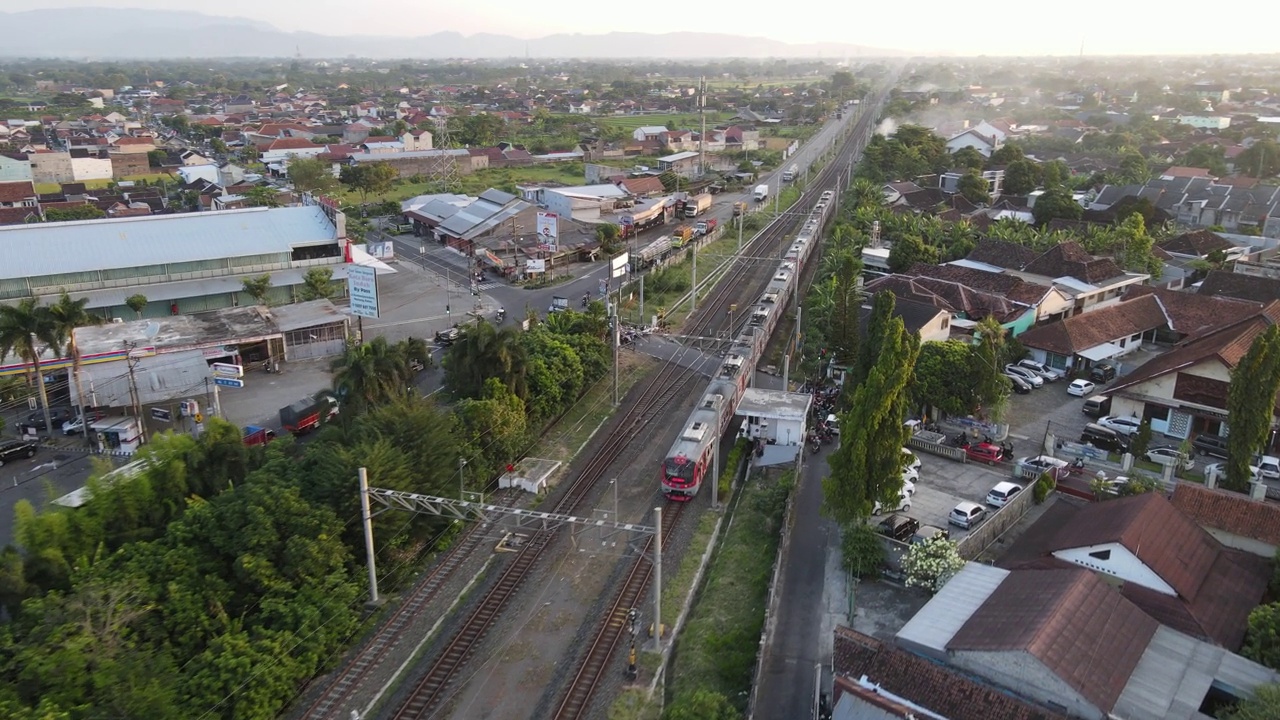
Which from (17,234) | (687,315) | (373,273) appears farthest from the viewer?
(687,315)

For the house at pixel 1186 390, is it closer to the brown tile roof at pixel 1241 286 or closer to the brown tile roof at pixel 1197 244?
the brown tile roof at pixel 1241 286

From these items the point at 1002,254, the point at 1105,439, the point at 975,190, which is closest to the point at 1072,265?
the point at 1002,254

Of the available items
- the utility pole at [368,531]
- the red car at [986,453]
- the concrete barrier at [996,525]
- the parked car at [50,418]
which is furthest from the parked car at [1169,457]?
the parked car at [50,418]

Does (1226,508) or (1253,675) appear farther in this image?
(1226,508)

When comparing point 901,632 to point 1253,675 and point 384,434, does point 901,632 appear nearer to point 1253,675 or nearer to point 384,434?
point 1253,675

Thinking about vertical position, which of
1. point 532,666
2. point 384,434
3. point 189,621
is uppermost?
point 384,434

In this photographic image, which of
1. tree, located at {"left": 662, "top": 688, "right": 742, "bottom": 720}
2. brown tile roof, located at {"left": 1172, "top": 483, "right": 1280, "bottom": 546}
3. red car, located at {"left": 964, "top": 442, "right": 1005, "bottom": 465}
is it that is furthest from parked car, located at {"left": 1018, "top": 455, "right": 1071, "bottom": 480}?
tree, located at {"left": 662, "top": 688, "right": 742, "bottom": 720}

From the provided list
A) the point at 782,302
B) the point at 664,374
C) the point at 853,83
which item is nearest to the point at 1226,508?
the point at 664,374

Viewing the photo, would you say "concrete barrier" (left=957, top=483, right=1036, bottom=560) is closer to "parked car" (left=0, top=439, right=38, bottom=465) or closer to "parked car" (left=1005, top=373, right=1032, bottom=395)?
"parked car" (left=1005, top=373, right=1032, bottom=395)
